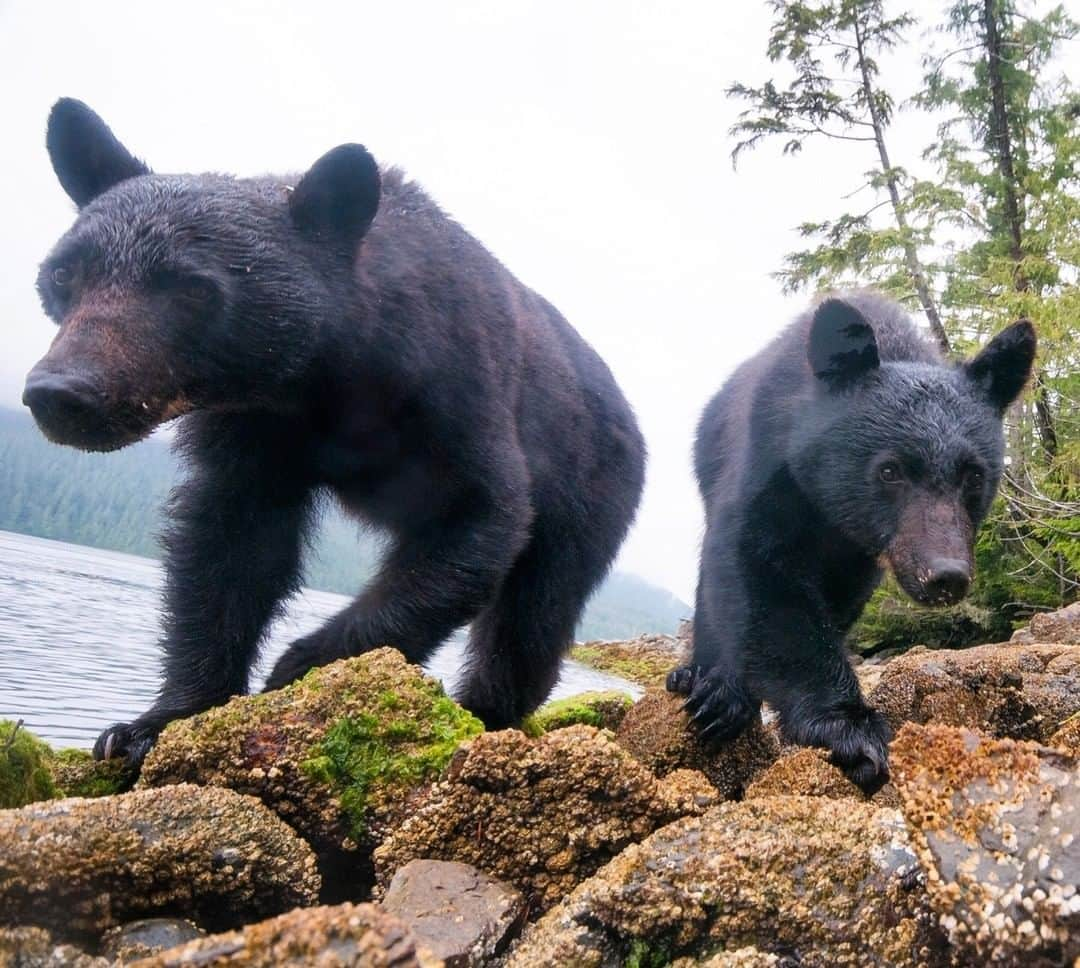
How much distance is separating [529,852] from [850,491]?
2.54 metres

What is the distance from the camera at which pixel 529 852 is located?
2.08m

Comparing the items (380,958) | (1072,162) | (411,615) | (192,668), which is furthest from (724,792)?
(1072,162)

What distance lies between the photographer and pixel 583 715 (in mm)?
4547

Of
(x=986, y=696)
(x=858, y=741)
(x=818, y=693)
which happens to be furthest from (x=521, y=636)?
(x=986, y=696)

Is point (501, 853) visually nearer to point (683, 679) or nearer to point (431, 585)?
point (431, 585)

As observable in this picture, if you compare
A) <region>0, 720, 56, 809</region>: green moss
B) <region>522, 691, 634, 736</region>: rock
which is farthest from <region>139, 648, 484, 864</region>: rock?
<region>522, 691, 634, 736</region>: rock

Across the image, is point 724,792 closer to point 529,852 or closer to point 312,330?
point 529,852

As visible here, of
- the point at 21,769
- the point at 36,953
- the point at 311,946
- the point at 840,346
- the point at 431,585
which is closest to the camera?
the point at 311,946

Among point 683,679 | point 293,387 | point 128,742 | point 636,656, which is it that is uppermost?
point 293,387

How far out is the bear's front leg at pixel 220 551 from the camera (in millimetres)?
3969

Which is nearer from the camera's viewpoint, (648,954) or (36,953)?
(36,953)

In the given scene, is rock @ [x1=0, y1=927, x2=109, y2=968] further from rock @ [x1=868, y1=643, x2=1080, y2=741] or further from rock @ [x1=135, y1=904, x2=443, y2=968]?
rock @ [x1=868, y1=643, x2=1080, y2=741]

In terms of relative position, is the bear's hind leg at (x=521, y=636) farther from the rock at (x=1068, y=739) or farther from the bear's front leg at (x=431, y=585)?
the rock at (x=1068, y=739)

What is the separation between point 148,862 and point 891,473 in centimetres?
318
